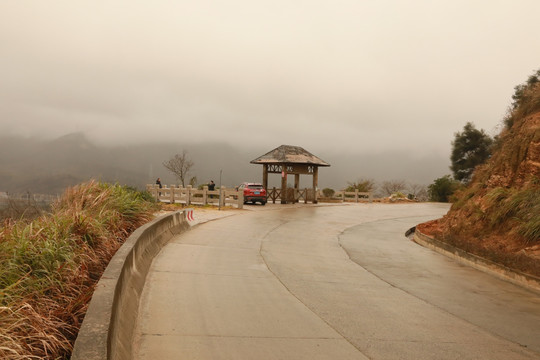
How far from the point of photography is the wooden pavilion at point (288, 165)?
36.9 metres

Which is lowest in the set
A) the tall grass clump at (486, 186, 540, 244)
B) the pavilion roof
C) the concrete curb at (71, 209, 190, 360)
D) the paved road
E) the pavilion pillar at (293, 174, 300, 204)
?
the paved road

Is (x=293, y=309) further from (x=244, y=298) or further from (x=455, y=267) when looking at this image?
(x=455, y=267)

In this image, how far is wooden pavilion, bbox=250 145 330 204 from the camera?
121 feet

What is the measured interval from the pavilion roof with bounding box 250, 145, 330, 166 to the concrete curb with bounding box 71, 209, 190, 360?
28.4m

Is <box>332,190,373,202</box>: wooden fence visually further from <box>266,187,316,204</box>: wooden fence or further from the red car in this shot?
the red car

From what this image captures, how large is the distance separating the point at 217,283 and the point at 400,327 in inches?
123

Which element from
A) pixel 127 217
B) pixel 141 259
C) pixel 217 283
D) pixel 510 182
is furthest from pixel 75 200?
pixel 510 182

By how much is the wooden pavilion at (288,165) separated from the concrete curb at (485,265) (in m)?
22.3

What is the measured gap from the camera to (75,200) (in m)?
10.0

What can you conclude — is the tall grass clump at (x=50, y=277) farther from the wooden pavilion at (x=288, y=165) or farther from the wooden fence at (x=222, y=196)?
the wooden pavilion at (x=288, y=165)

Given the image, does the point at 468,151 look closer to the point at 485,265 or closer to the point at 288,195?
the point at 288,195

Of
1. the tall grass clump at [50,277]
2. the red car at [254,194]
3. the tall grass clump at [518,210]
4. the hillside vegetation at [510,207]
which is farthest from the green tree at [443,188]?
the tall grass clump at [50,277]

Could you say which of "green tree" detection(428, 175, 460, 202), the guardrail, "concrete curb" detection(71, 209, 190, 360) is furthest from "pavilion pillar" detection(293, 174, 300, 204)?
"concrete curb" detection(71, 209, 190, 360)

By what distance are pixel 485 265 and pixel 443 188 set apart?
39611mm
